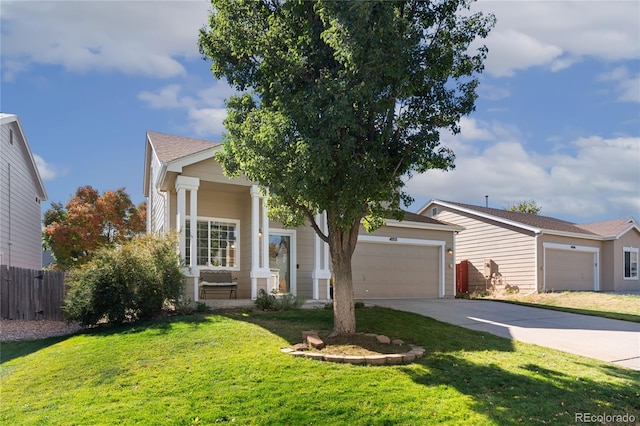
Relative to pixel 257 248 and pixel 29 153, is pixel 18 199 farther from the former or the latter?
pixel 257 248

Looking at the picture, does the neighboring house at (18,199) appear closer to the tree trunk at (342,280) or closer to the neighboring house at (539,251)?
the tree trunk at (342,280)

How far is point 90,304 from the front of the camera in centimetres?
1023

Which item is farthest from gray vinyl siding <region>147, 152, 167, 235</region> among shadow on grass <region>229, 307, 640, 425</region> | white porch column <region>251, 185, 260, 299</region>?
shadow on grass <region>229, 307, 640, 425</region>

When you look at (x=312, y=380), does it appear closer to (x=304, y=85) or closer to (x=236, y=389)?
(x=236, y=389)

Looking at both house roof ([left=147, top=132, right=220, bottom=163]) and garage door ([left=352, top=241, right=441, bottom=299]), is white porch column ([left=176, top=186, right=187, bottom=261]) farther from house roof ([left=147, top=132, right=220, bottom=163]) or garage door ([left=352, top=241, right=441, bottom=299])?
garage door ([left=352, top=241, right=441, bottom=299])

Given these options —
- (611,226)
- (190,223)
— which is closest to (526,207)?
(611,226)

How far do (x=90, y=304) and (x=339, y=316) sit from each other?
5.39m

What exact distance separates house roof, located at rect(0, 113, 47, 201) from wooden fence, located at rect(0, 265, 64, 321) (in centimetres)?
630

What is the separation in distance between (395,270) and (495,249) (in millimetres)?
7206

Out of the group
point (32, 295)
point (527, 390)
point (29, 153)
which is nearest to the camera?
point (527, 390)

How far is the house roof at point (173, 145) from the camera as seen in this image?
44.5ft

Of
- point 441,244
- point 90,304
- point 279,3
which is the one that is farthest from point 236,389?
point 441,244

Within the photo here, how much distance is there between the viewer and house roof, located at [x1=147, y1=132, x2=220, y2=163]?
44.5ft

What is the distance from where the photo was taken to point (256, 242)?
1327 centimetres
